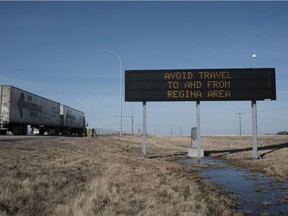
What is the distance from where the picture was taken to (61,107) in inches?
2263

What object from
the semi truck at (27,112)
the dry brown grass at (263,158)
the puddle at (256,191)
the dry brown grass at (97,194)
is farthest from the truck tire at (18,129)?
the puddle at (256,191)

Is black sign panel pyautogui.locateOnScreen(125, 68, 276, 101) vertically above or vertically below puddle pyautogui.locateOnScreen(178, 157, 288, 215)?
above

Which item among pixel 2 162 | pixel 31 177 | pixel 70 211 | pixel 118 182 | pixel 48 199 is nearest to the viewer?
pixel 70 211

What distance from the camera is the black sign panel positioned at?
24.2m

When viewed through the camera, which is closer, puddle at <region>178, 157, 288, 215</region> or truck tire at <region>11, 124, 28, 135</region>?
puddle at <region>178, 157, 288, 215</region>

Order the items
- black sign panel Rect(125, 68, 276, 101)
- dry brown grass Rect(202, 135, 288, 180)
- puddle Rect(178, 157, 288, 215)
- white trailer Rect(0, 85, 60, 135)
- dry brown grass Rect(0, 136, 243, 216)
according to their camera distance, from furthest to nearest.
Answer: white trailer Rect(0, 85, 60, 135) → black sign panel Rect(125, 68, 276, 101) → dry brown grass Rect(202, 135, 288, 180) → puddle Rect(178, 157, 288, 215) → dry brown grass Rect(0, 136, 243, 216)

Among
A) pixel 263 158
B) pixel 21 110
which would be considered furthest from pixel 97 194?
pixel 21 110

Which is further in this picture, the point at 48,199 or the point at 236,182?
the point at 236,182

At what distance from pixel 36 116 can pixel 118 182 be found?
110 feet

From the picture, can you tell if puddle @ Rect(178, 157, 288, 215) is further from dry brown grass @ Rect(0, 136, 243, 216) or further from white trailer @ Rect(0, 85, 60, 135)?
white trailer @ Rect(0, 85, 60, 135)

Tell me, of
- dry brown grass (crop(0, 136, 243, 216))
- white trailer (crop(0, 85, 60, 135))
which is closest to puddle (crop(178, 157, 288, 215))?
dry brown grass (crop(0, 136, 243, 216))

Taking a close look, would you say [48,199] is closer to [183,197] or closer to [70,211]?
[70,211]

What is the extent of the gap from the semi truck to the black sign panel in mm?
15423

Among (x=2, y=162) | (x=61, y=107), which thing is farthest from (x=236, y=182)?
(x=61, y=107)
